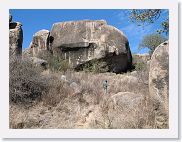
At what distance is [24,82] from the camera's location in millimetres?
8297

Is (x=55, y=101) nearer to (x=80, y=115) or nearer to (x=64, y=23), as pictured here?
(x=80, y=115)

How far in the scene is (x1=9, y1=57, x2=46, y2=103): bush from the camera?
7.90 metres

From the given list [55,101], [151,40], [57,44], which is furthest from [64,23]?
[55,101]

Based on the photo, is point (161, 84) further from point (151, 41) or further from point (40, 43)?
point (151, 41)

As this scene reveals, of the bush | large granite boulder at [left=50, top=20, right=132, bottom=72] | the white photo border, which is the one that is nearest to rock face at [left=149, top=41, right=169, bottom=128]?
the white photo border

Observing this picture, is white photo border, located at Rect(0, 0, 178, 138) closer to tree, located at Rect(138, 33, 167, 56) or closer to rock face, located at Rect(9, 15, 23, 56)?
rock face, located at Rect(9, 15, 23, 56)

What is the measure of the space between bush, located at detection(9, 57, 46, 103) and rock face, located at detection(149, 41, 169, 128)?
2.78 m

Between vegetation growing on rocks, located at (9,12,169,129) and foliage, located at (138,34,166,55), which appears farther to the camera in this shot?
foliage, located at (138,34,166,55)

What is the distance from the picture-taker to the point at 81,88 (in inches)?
356

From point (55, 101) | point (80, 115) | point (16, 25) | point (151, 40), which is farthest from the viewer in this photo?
point (151, 40)

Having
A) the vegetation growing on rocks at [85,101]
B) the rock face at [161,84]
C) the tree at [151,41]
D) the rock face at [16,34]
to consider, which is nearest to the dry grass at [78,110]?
the vegetation growing on rocks at [85,101]

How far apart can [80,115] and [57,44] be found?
9117 millimetres
